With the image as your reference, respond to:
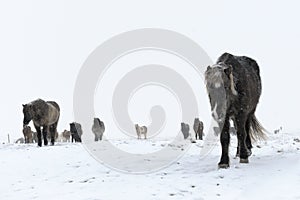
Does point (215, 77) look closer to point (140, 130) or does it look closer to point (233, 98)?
point (233, 98)

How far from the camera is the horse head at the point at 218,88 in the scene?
346 inches

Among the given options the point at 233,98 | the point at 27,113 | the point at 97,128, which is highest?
the point at 27,113

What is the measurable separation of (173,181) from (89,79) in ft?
30.7

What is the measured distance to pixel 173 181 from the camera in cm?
767

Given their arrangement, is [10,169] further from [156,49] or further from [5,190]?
[156,49]

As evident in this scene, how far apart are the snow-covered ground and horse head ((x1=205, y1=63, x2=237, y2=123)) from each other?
143cm

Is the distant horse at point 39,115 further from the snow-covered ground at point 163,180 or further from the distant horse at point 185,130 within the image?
the distant horse at point 185,130

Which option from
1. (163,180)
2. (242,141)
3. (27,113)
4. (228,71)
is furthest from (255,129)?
(27,113)

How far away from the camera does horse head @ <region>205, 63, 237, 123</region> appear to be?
346 inches

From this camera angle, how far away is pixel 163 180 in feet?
25.6

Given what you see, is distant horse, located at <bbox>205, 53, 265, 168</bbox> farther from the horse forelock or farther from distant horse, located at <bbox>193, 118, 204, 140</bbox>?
distant horse, located at <bbox>193, 118, 204, 140</bbox>

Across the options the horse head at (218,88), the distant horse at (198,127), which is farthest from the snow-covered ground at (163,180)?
the distant horse at (198,127)

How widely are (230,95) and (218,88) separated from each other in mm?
561

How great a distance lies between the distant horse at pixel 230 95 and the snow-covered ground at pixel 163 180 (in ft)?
2.32
